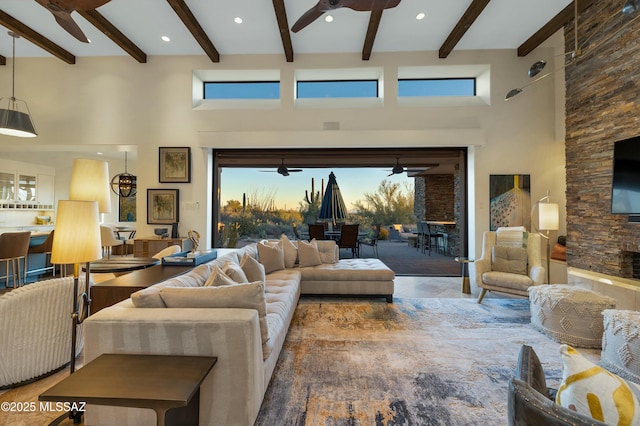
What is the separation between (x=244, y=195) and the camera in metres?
6.43

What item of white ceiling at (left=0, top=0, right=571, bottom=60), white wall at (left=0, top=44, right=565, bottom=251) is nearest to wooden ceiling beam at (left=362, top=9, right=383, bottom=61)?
white ceiling at (left=0, top=0, right=571, bottom=60)

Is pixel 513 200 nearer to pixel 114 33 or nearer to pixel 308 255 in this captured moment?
pixel 308 255

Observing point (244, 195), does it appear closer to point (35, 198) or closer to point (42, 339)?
point (42, 339)

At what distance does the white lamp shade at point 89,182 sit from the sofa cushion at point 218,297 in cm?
119

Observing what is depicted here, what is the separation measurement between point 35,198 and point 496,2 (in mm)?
11301

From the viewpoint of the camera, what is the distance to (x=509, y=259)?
13.1ft

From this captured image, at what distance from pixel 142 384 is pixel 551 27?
6471 mm

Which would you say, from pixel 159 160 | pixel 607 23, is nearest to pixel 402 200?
pixel 607 23

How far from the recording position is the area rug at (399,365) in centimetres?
173

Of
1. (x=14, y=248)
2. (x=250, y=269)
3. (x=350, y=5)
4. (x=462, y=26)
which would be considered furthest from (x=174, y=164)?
(x=462, y=26)

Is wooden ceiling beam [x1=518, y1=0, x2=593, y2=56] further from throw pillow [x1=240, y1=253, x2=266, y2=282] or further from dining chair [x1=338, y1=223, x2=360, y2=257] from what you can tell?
throw pillow [x1=240, y1=253, x2=266, y2=282]

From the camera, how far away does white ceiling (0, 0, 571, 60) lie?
12.6ft

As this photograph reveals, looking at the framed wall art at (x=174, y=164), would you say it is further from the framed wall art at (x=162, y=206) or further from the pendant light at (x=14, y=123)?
the pendant light at (x=14, y=123)

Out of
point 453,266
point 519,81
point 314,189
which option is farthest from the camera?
point 314,189
